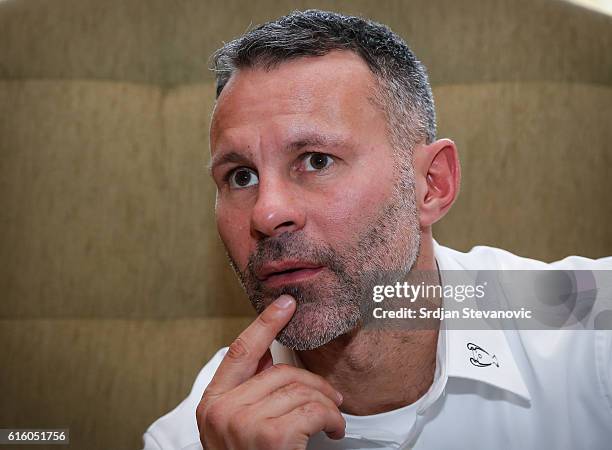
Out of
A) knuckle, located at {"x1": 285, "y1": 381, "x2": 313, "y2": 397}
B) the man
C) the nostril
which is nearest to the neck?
the man

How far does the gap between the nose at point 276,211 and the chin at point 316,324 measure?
109mm

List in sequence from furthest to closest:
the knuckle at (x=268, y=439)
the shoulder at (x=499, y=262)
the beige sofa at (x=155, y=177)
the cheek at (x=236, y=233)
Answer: the beige sofa at (x=155, y=177) < the shoulder at (x=499, y=262) < the cheek at (x=236, y=233) < the knuckle at (x=268, y=439)

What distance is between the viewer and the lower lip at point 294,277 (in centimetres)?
77

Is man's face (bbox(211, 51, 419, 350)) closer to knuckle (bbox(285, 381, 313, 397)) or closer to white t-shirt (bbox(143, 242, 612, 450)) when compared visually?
knuckle (bbox(285, 381, 313, 397))

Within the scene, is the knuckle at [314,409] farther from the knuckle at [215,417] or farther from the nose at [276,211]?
the nose at [276,211]

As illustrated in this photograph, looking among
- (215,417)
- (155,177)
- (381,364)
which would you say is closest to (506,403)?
(381,364)

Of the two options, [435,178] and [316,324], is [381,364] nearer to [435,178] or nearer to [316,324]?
[316,324]

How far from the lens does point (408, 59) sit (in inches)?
36.9

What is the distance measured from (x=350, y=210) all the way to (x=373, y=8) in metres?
0.58

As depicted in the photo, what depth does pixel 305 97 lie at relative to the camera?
0.80 metres

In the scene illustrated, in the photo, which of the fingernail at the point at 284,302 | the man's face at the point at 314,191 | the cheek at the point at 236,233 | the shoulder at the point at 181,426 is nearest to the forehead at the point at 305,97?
the man's face at the point at 314,191

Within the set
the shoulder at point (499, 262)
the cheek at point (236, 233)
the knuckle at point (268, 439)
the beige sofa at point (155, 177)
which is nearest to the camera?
the knuckle at point (268, 439)

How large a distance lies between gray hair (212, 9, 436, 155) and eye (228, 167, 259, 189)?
0.49 feet

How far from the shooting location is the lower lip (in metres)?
0.77
